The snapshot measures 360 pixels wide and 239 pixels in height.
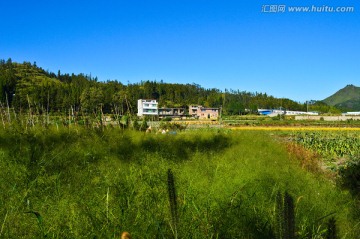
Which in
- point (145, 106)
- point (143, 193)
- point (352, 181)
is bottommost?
point (352, 181)

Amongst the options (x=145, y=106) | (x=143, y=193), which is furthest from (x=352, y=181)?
(x=145, y=106)

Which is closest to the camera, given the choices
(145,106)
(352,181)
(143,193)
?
(143,193)

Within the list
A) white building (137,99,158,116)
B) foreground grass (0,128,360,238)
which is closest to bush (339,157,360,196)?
foreground grass (0,128,360,238)

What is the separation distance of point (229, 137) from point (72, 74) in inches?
5046

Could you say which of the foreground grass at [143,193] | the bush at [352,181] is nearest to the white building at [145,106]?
the foreground grass at [143,193]

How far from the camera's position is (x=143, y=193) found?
3158mm

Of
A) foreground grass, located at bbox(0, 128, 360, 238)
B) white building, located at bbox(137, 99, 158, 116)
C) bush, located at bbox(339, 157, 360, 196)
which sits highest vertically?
white building, located at bbox(137, 99, 158, 116)

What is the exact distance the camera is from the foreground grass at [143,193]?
7.43 feet

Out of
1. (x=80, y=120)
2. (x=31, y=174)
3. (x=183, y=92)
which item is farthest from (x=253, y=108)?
(x=31, y=174)

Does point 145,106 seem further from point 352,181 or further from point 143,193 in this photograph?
point 143,193

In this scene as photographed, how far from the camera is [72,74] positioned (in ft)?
427

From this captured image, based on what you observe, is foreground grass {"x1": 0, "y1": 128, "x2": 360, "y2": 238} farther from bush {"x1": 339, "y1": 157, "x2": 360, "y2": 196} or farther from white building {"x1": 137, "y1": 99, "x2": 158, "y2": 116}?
white building {"x1": 137, "y1": 99, "x2": 158, "y2": 116}

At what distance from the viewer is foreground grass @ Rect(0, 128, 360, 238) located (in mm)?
2266

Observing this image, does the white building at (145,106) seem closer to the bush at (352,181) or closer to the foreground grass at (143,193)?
the foreground grass at (143,193)
